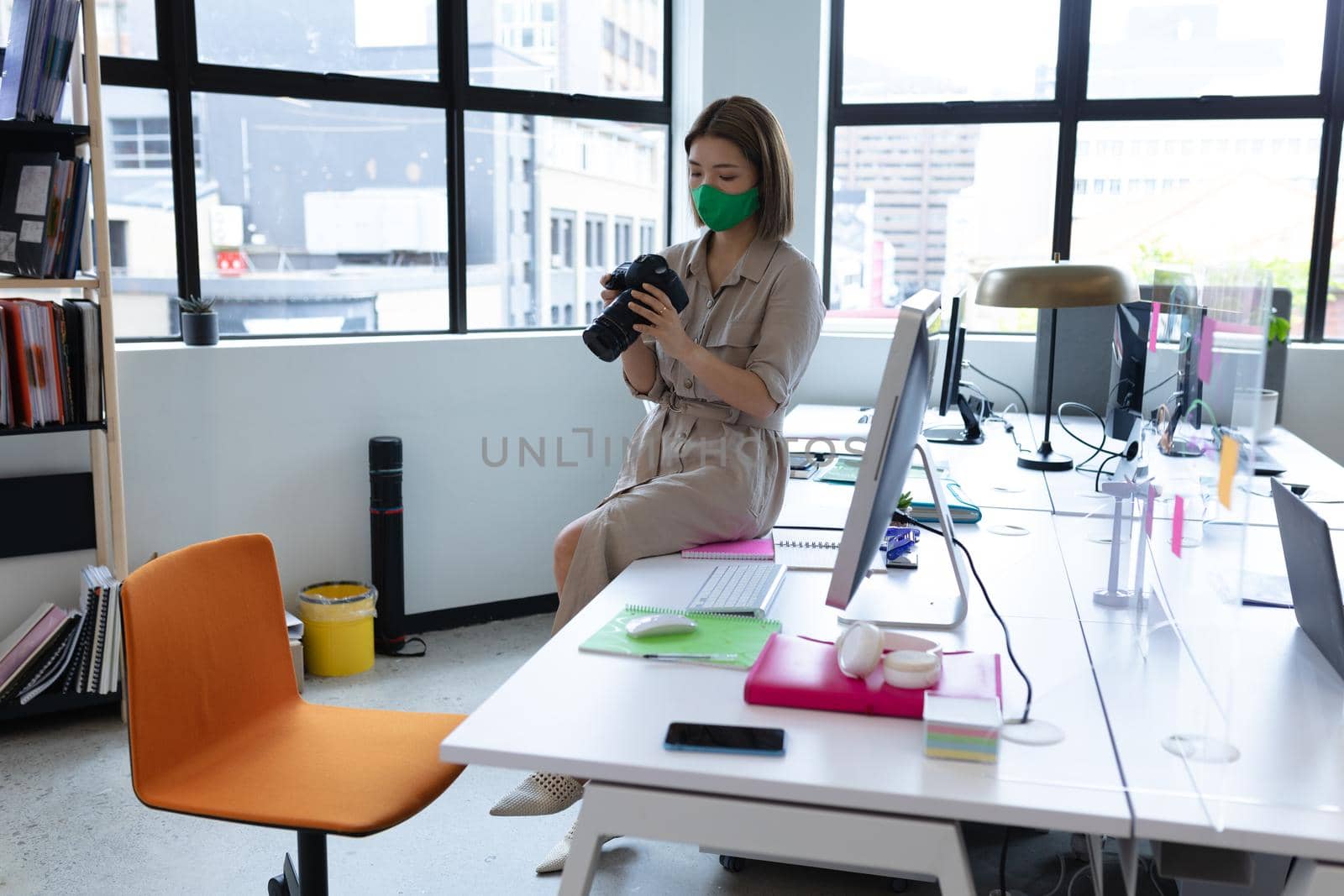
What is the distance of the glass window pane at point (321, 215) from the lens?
3447 mm

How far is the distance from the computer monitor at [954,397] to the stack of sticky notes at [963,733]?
6.72 feet

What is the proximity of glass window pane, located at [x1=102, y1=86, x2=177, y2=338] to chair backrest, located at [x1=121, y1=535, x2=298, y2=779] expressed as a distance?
180cm

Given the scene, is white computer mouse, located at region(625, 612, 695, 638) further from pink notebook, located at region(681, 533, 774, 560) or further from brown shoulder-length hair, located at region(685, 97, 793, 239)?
brown shoulder-length hair, located at region(685, 97, 793, 239)

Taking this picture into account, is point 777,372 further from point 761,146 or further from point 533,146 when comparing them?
point 533,146

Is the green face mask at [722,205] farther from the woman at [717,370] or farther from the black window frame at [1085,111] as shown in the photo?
the black window frame at [1085,111]

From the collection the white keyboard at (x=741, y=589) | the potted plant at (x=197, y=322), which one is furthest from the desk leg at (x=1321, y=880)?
the potted plant at (x=197, y=322)

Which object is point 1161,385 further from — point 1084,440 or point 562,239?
point 562,239

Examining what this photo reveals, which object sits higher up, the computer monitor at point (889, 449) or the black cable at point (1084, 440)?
the computer monitor at point (889, 449)

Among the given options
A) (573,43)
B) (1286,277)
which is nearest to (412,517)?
(573,43)

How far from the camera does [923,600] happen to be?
1841 millimetres

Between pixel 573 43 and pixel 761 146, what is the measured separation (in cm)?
195

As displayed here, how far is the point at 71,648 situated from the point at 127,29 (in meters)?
1.71

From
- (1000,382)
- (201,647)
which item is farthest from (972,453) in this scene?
(201,647)

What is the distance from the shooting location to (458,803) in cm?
261
